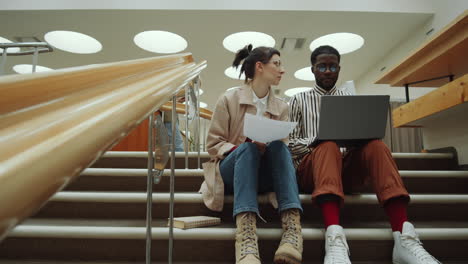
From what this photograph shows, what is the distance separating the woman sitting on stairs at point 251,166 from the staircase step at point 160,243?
96 millimetres

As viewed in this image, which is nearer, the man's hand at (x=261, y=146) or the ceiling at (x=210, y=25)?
the man's hand at (x=261, y=146)

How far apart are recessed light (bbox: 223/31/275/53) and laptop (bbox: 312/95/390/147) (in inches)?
155

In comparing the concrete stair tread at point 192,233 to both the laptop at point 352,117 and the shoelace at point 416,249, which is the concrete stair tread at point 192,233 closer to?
the shoelace at point 416,249

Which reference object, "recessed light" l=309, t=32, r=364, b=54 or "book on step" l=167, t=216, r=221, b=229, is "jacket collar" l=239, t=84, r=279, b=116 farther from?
"recessed light" l=309, t=32, r=364, b=54

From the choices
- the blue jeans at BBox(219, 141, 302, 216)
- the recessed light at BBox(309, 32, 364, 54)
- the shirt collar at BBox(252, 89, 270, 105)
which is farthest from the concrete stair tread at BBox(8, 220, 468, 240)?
the recessed light at BBox(309, 32, 364, 54)

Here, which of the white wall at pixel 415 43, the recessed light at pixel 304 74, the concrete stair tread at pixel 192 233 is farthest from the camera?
the recessed light at pixel 304 74

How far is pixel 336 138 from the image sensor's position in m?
1.24

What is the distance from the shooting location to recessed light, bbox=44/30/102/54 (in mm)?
5176

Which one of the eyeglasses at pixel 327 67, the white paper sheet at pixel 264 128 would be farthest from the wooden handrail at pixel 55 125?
the eyeglasses at pixel 327 67

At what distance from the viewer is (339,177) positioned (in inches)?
46.2


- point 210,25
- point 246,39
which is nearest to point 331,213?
point 210,25

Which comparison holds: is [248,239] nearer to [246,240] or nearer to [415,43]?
[246,240]

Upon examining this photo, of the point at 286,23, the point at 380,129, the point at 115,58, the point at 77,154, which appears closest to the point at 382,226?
the point at 380,129

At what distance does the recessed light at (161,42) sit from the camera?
511 cm
